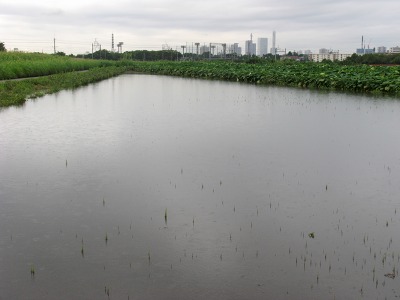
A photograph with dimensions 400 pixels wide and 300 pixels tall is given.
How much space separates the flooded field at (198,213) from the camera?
371cm

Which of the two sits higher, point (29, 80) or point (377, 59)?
point (377, 59)

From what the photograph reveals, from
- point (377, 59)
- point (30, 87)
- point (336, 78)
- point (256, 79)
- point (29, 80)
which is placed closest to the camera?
point (30, 87)

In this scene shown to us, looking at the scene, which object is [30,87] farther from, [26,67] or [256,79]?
[256,79]

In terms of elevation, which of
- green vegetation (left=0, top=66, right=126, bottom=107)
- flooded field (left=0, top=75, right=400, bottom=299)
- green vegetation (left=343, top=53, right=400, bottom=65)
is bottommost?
flooded field (left=0, top=75, right=400, bottom=299)

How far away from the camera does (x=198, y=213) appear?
17.1ft

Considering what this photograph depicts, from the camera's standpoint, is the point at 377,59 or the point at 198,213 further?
the point at 377,59

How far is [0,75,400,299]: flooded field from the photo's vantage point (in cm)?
371

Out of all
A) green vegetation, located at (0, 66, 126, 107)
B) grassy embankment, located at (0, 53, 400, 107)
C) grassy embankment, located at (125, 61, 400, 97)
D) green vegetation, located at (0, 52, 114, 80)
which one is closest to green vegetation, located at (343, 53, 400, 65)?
grassy embankment, located at (125, 61, 400, 97)

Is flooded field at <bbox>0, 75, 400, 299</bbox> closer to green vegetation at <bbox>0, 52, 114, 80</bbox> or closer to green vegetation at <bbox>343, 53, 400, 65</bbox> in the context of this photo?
green vegetation at <bbox>0, 52, 114, 80</bbox>

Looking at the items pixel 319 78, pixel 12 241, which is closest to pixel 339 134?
pixel 12 241

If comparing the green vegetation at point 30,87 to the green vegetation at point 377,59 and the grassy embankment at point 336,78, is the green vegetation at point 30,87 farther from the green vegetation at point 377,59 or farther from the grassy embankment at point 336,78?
the green vegetation at point 377,59

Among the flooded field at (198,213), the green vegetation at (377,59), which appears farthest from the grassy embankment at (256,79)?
the green vegetation at (377,59)

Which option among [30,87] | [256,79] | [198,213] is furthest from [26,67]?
[198,213]

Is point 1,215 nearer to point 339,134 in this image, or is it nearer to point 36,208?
point 36,208
